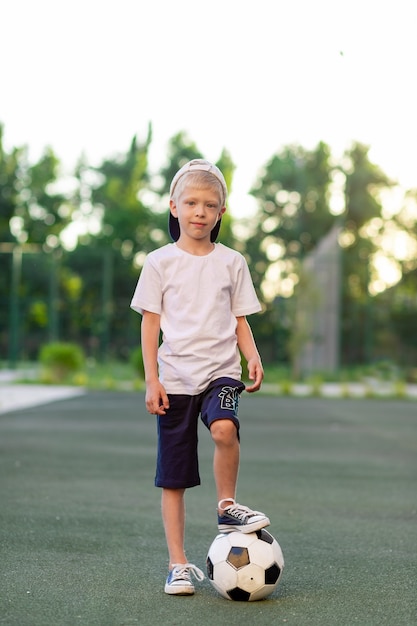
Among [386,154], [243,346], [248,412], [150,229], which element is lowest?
[248,412]

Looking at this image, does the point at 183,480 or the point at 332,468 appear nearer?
the point at 183,480

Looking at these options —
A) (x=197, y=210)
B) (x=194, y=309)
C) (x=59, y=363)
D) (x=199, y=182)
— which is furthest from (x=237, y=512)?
(x=59, y=363)

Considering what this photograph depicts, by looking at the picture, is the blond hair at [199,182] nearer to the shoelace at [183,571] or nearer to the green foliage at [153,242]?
the shoelace at [183,571]

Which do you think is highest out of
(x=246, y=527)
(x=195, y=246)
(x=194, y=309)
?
(x=195, y=246)

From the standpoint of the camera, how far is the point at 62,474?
8.03 meters

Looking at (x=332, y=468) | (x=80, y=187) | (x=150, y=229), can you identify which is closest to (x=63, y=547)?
(x=332, y=468)

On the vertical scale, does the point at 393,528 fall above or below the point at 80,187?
below

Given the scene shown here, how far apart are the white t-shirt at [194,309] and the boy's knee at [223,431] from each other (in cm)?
17

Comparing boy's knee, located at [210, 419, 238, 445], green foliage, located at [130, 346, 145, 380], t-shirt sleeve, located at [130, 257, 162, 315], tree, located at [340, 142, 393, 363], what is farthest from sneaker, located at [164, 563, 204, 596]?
tree, located at [340, 142, 393, 363]

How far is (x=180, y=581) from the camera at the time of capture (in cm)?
395

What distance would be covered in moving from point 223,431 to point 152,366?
14.6 inches

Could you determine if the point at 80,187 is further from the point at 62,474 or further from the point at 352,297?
the point at 62,474

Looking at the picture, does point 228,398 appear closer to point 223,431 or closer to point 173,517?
point 223,431

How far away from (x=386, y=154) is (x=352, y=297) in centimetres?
1061
